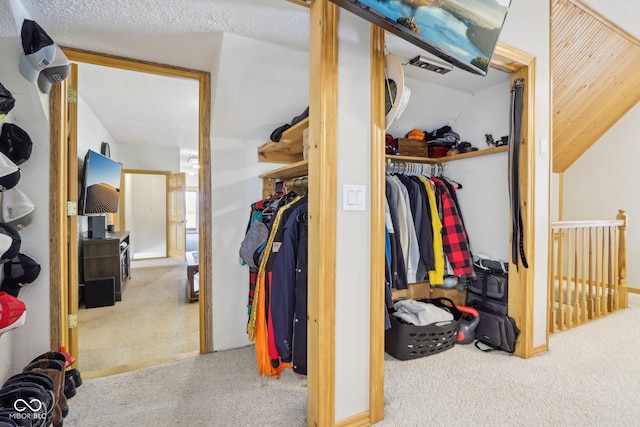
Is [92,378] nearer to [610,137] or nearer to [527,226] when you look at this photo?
[527,226]

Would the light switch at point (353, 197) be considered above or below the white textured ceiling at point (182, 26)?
below

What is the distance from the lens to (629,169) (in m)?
3.90

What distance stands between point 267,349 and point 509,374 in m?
1.49

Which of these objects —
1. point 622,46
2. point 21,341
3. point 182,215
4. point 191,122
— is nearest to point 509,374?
point 21,341

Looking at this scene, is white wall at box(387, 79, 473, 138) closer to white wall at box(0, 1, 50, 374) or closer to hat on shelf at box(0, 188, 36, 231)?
white wall at box(0, 1, 50, 374)

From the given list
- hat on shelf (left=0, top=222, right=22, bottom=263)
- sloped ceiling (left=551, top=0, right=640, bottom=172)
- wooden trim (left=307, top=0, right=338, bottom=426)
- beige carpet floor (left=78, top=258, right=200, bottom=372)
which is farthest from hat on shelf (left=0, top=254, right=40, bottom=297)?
sloped ceiling (left=551, top=0, right=640, bottom=172)

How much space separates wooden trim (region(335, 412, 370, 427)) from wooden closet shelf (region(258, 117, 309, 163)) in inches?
65.2

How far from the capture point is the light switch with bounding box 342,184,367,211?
1.42m

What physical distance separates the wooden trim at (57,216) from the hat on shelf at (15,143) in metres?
0.16

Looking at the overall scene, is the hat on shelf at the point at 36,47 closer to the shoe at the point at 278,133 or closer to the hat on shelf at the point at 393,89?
the shoe at the point at 278,133

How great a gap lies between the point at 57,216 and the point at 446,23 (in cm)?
228

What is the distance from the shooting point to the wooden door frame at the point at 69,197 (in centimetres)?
183

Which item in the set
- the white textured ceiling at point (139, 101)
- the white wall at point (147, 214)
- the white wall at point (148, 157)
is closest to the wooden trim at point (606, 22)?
the white textured ceiling at point (139, 101)

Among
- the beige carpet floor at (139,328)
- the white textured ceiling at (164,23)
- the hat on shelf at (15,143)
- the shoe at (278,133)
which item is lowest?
the beige carpet floor at (139,328)
